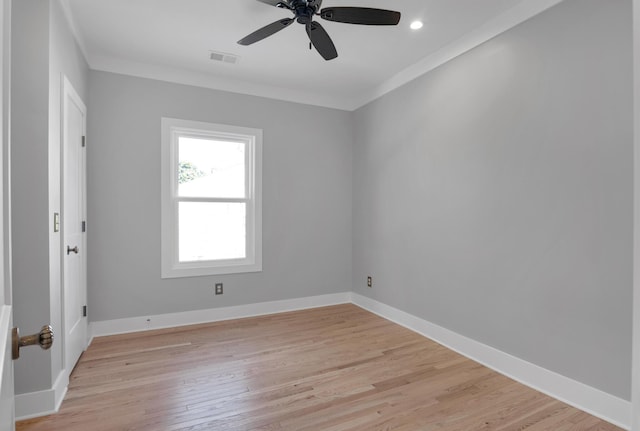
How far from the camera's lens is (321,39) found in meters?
2.33

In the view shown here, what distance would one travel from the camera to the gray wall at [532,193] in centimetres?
202

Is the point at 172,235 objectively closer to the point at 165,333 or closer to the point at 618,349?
the point at 165,333

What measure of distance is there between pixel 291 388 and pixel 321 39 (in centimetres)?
242

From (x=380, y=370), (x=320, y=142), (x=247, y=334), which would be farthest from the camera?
(x=320, y=142)

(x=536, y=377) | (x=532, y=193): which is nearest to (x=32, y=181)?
(x=532, y=193)

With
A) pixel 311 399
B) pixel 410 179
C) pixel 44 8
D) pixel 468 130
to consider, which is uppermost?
pixel 44 8

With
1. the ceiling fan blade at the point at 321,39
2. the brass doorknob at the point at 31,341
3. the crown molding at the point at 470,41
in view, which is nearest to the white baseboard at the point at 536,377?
the crown molding at the point at 470,41

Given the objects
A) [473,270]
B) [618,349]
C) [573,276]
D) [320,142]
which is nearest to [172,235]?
[320,142]

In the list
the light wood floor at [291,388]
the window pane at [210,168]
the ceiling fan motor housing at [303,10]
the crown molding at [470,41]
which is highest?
the crown molding at [470,41]

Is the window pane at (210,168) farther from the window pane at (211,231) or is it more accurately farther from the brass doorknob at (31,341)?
the brass doorknob at (31,341)

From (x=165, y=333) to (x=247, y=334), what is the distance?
2.73 ft

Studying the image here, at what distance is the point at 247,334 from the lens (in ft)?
11.2

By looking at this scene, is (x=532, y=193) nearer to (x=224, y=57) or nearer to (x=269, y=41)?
(x=269, y=41)

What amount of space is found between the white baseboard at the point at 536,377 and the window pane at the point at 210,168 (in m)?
2.49
